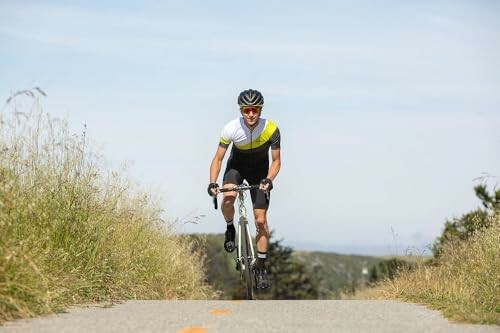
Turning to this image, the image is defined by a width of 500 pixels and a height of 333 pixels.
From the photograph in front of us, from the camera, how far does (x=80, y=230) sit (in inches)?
400

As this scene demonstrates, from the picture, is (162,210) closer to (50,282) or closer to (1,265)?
(50,282)

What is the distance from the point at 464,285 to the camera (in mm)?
10945

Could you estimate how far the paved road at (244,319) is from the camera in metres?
7.47

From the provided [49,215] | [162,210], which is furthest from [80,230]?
[162,210]

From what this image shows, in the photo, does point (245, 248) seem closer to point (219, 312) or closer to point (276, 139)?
point (276, 139)

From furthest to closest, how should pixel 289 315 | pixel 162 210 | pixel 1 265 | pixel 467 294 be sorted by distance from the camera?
pixel 162 210, pixel 467 294, pixel 289 315, pixel 1 265

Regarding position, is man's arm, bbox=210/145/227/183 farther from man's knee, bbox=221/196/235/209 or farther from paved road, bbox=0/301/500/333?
paved road, bbox=0/301/500/333

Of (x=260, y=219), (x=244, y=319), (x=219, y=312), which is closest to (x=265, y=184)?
(x=260, y=219)

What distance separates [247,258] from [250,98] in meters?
2.09

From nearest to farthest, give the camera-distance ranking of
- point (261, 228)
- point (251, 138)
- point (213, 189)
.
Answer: point (213, 189), point (251, 138), point (261, 228)

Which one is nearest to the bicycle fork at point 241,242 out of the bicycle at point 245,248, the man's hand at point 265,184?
the bicycle at point 245,248

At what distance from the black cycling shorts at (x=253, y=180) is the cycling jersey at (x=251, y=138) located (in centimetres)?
27

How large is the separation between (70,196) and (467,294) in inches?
179

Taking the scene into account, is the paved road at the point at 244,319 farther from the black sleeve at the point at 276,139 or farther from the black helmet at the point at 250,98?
the black helmet at the point at 250,98
